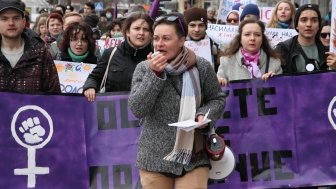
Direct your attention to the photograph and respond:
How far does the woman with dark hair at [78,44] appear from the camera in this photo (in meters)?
7.71

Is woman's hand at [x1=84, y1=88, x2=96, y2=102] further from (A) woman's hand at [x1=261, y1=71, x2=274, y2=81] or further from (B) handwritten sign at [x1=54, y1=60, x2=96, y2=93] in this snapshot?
(B) handwritten sign at [x1=54, y1=60, x2=96, y2=93]

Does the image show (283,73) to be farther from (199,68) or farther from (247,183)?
(199,68)

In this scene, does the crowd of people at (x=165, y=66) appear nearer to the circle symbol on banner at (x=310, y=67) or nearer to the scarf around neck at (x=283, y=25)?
the circle symbol on banner at (x=310, y=67)

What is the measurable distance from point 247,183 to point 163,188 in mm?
1795

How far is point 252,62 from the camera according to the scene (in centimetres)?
637

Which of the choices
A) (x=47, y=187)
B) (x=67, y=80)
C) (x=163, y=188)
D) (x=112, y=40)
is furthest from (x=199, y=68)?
(x=112, y=40)

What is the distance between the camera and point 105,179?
20.5 feet

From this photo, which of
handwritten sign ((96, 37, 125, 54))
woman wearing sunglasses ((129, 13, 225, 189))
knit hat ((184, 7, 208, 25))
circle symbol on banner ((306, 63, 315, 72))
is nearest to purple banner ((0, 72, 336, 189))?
circle symbol on banner ((306, 63, 315, 72))

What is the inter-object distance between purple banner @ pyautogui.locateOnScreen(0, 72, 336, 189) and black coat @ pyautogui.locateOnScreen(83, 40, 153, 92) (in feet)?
0.42

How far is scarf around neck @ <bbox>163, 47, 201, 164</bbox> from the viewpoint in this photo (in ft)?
15.1

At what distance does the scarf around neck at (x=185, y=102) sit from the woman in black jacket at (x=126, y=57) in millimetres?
1287

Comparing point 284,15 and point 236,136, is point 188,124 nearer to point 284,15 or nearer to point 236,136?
point 236,136

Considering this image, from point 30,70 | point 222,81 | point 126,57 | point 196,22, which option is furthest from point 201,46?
point 30,70

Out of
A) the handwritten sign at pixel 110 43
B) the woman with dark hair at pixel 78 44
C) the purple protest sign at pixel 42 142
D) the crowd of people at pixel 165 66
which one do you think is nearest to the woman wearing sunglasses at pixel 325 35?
the crowd of people at pixel 165 66
